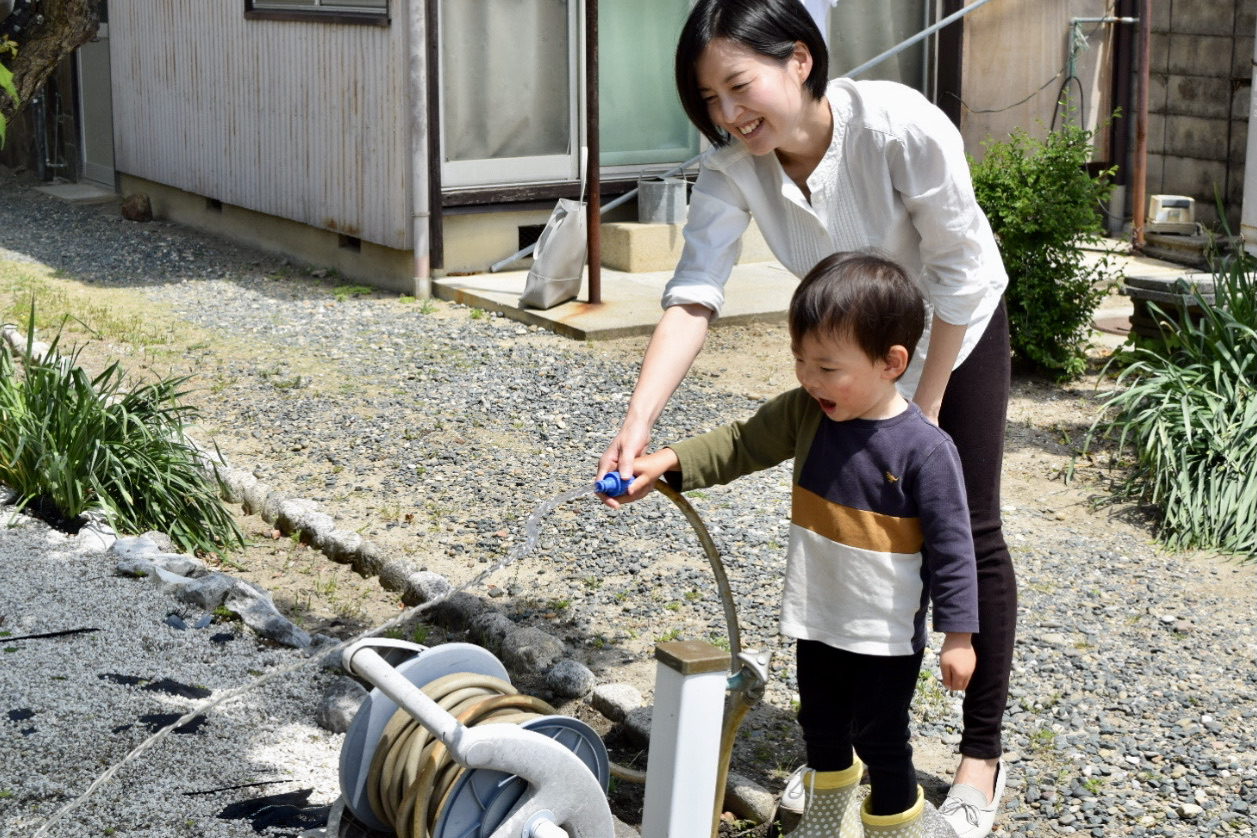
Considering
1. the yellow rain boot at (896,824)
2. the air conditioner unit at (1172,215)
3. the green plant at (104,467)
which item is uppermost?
the air conditioner unit at (1172,215)

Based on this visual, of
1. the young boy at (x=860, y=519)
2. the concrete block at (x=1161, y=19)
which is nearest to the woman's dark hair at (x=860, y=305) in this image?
the young boy at (x=860, y=519)

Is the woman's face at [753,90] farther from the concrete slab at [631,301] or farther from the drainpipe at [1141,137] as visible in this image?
the drainpipe at [1141,137]

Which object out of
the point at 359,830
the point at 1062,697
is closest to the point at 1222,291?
the point at 1062,697

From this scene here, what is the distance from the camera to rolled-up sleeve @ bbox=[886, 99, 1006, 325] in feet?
8.79

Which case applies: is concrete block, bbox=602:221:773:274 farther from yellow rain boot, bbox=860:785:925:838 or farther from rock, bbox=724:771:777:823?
yellow rain boot, bbox=860:785:925:838

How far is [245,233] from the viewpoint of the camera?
10.8 m

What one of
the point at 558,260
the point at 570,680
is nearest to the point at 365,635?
the point at 570,680

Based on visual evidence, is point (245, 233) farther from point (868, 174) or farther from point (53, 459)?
point (868, 174)

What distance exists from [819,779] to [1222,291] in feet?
12.0

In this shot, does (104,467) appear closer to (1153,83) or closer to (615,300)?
(615,300)

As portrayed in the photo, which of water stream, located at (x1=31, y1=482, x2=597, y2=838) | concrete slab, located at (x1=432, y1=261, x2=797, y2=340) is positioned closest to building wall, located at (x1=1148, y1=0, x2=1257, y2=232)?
concrete slab, located at (x1=432, y1=261, x2=797, y2=340)

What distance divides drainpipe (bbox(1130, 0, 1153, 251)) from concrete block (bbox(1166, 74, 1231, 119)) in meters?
0.31

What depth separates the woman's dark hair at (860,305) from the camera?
2498mm

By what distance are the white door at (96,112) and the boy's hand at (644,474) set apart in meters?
11.6
